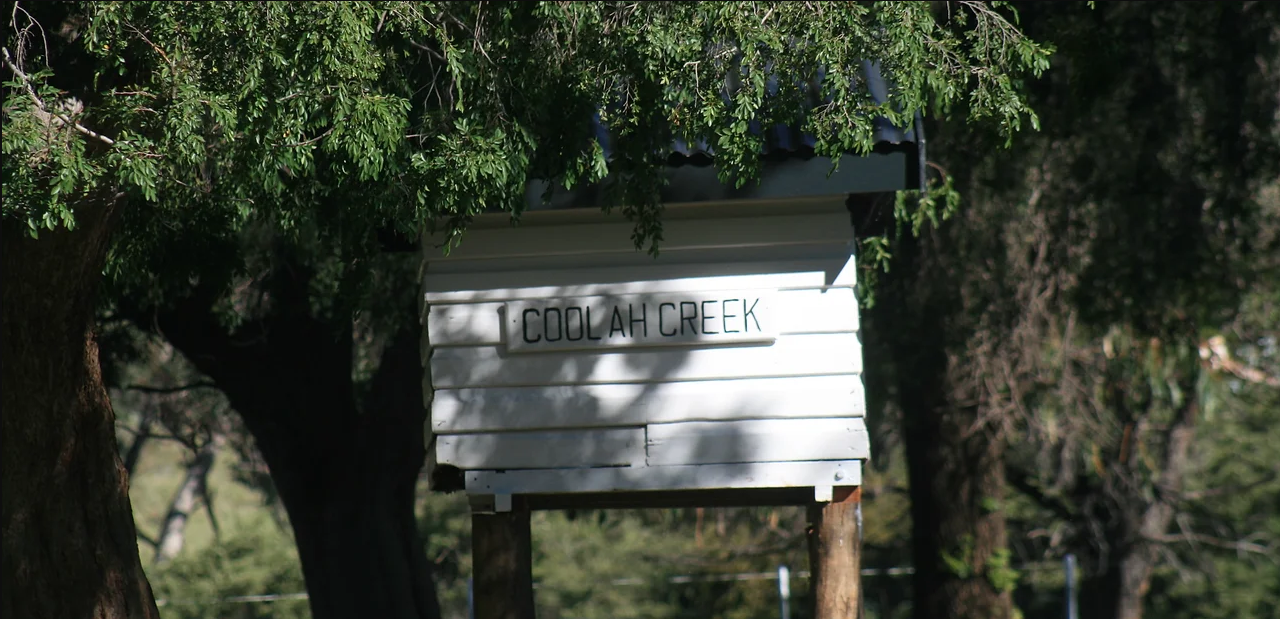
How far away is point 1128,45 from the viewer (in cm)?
1114

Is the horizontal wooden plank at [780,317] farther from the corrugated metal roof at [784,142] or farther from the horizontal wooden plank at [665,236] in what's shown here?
the corrugated metal roof at [784,142]

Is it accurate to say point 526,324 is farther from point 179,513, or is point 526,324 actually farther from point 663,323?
point 179,513

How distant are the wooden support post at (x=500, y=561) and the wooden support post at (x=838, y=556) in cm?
152

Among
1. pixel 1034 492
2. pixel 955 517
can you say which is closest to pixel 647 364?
pixel 955 517

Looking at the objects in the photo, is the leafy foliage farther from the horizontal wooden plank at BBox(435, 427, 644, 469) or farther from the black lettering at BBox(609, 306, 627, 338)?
the horizontal wooden plank at BBox(435, 427, 644, 469)

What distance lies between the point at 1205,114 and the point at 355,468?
7497 millimetres

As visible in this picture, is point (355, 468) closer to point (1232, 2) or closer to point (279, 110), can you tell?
point (279, 110)

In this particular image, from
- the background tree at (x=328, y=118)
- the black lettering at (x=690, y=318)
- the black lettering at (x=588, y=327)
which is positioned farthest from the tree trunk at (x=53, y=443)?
the black lettering at (x=690, y=318)

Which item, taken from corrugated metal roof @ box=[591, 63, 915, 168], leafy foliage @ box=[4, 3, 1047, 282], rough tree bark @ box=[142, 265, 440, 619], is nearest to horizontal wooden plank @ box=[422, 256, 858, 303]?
leafy foliage @ box=[4, 3, 1047, 282]

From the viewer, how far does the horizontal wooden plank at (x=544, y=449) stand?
22.4ft

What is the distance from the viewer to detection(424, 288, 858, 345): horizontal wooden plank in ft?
22.2

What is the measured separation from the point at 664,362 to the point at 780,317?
60 centimetres

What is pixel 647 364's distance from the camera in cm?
681

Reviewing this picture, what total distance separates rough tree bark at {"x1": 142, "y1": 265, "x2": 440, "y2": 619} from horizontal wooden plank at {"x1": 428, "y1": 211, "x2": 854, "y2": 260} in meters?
4.14
